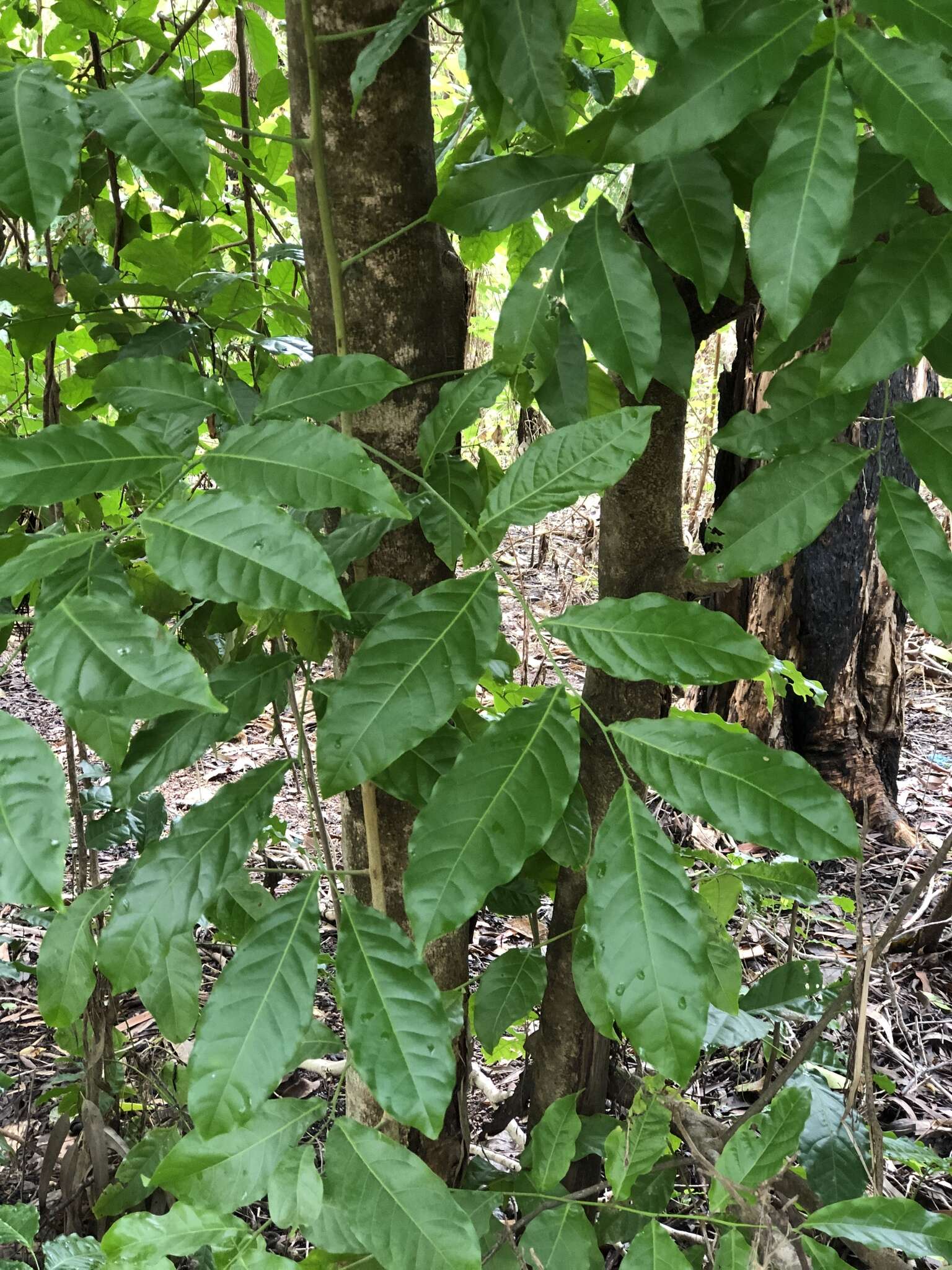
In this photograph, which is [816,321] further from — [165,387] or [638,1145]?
[638,1145]

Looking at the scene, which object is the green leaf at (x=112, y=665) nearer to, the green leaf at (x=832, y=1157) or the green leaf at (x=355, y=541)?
the green leaf at (x=355, y=541)

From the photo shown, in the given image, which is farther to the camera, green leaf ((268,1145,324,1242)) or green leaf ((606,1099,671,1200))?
green leaf ((606,1099,671,1200))

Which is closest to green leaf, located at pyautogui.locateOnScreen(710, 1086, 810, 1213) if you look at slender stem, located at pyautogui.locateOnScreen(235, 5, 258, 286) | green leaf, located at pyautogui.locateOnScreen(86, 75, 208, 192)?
green leaf, located at pyautogui.locateOnScreen(86, 75, 208, 192)

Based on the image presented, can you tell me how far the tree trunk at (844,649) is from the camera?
2.60m

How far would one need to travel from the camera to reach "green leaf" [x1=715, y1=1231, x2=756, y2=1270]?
797 millimetres

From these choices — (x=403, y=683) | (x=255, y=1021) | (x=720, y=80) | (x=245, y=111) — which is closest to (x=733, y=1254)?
(x=255, y=1021)

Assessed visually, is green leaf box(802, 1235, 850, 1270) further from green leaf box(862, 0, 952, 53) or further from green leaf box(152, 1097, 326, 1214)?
green leaf box(862, 0, 952, 53)

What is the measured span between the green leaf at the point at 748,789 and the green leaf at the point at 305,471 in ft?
0.78

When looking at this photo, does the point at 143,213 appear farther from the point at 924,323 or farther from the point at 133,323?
the point at 924,323

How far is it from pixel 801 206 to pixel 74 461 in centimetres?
49

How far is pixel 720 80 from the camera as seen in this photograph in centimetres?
61

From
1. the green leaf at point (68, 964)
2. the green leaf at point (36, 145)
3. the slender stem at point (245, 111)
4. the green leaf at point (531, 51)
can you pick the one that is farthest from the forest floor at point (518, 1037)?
the slender stem at point (245, 111)

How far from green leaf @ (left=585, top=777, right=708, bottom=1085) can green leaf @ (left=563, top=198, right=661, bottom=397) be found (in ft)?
1.12

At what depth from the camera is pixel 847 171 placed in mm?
584
